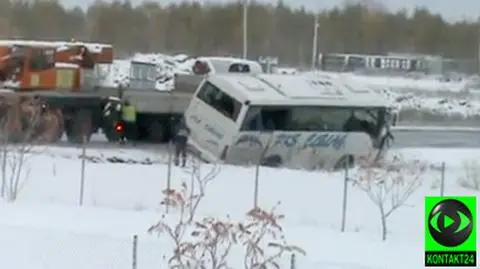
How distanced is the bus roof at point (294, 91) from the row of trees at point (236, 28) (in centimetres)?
5532

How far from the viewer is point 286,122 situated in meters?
23.2

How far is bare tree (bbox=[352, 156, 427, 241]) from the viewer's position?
17234 millimetres

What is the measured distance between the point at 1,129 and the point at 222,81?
578 cm

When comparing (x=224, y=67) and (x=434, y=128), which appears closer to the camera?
(x=224, y=67)

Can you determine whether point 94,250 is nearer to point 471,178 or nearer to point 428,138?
point 471,178

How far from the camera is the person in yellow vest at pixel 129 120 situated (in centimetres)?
2900

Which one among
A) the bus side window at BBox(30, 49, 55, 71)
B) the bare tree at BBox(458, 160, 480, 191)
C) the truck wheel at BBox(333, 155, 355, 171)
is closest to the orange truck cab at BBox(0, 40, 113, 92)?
the bus side window at BBox(30, 49, 55, 71)

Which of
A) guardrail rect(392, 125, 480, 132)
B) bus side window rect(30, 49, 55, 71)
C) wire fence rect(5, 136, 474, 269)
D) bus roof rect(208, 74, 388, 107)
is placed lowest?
wire fence rect(5, 136, 474, 269)

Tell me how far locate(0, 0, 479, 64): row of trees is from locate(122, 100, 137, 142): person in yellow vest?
49.6 meters

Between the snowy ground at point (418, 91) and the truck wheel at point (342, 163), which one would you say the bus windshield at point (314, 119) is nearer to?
the truck wheel at point (342, 163)

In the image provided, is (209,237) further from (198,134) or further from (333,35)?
(333,35)

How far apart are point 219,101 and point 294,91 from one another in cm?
168

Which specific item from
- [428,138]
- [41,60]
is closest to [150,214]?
Answer: [41,60]

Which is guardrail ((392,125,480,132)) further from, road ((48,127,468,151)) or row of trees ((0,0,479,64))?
row of trees ((0,0,479,64))
